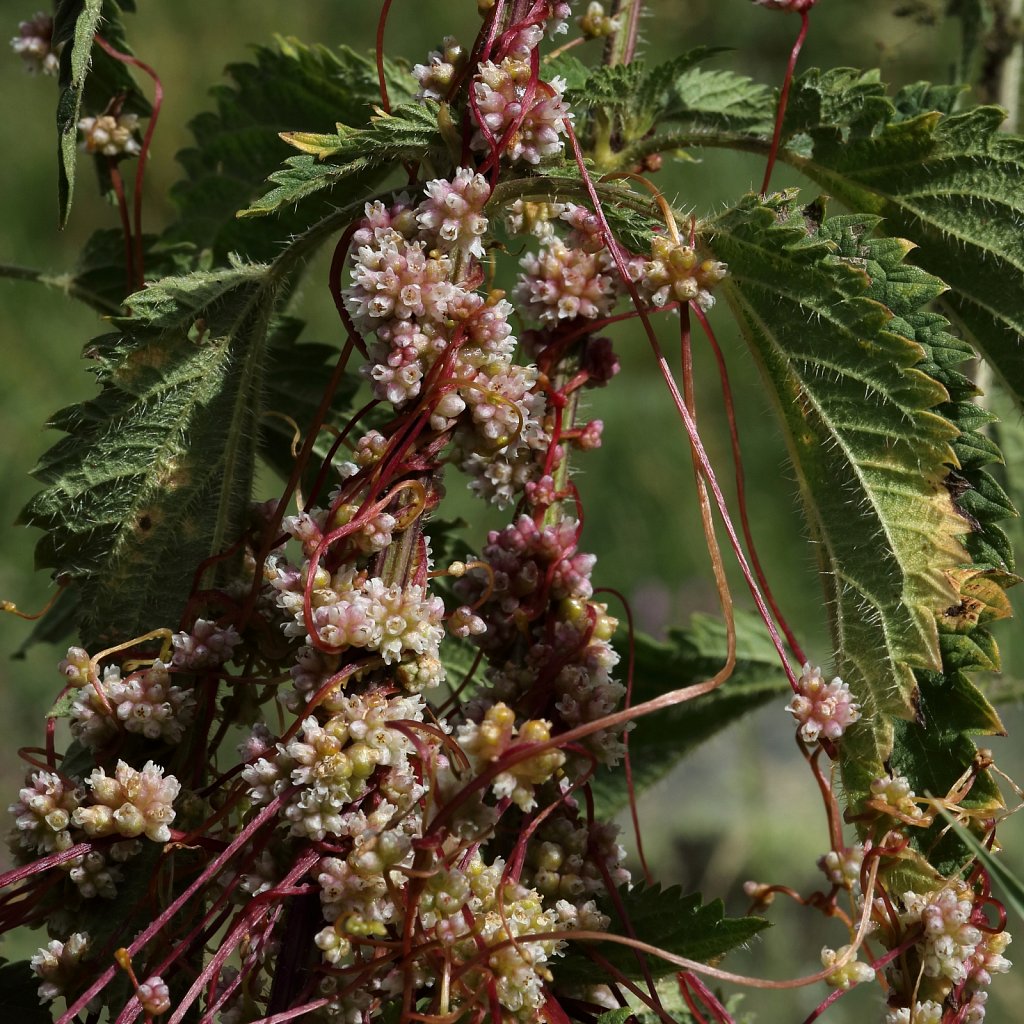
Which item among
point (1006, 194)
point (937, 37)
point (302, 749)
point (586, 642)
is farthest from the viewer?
point (937, 37)

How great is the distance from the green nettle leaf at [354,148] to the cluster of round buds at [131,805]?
0.46 meters

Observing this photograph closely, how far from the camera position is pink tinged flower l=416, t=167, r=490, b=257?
1012mm

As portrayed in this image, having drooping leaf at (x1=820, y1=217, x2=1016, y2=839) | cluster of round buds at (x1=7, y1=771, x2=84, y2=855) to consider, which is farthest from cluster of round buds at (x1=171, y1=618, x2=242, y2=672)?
drooping leaf at (x1=820, y1=217, x2=1016, y2=839)

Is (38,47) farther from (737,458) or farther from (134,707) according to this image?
→ (737,458)

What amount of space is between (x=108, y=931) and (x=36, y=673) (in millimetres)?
4084

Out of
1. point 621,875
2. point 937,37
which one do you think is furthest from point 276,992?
point 937,37

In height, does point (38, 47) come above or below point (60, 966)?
above

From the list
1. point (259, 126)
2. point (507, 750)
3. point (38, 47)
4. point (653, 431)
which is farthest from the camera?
point (653, 431)

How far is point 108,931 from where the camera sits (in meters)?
1.10

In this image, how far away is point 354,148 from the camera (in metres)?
1.07

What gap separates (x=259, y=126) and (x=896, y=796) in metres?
1.06

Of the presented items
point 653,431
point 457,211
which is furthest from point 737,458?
point 653,431

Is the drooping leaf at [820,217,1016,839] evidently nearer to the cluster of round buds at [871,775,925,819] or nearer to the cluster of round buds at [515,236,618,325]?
the cluster of round buds at [871,775,925,819]

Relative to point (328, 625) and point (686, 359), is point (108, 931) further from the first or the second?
point (686, 359)
